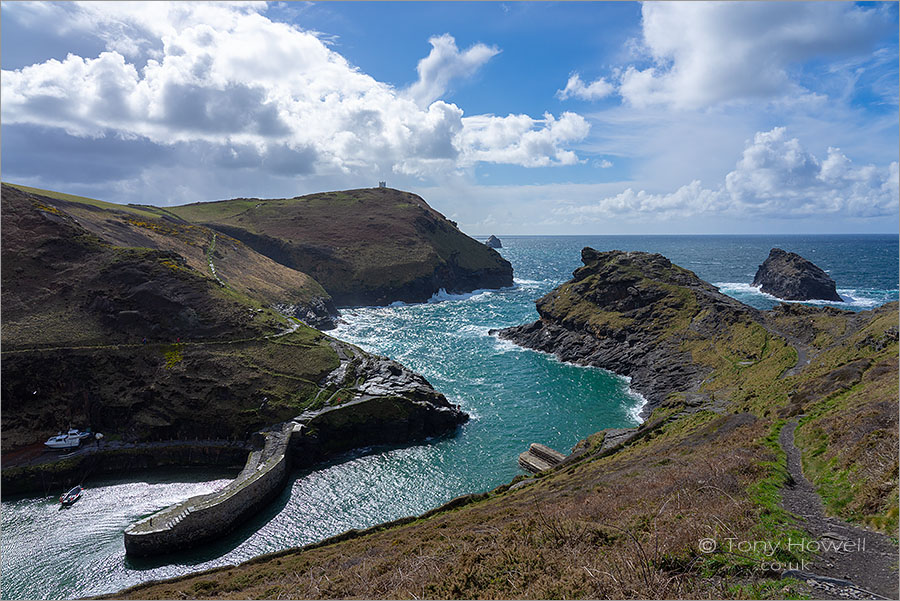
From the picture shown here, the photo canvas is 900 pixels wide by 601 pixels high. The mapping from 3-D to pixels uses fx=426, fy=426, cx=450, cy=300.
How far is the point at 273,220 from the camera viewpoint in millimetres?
196125

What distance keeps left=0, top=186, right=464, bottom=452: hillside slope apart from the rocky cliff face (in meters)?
37.4

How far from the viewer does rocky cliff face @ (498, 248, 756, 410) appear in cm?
7206

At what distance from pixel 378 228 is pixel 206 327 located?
132944 millimetres

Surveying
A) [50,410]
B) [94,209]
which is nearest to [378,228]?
[94,209]

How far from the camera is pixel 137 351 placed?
2357 inches

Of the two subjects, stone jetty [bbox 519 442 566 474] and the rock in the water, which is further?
the rock in the water

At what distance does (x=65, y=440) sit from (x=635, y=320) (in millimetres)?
91155

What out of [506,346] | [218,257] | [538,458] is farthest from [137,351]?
[218,257]

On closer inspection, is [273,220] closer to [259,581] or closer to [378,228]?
[378,228]

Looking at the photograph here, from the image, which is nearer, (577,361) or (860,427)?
(860,427)

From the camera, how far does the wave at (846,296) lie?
393ft

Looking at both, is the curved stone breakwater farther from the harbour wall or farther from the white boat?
the white boat

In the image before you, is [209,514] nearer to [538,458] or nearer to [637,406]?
[538,458]

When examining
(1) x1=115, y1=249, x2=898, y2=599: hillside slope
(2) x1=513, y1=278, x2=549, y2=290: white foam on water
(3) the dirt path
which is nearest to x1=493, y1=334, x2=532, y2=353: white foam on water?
(1) x1=115, y1=249, x2=898, y2=599: hillside slope
